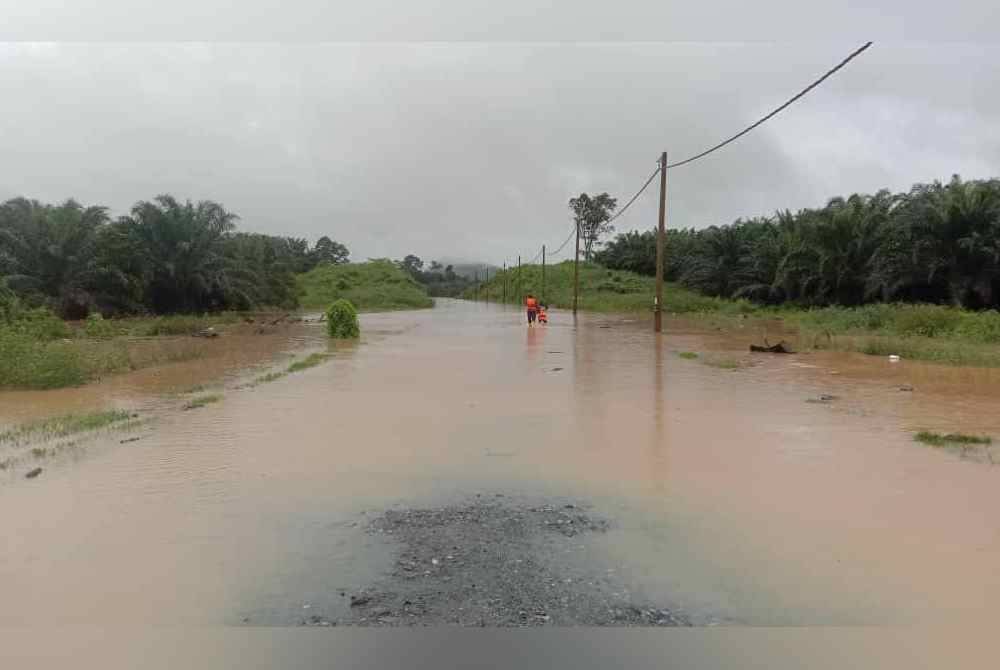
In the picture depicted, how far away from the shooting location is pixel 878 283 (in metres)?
27.1

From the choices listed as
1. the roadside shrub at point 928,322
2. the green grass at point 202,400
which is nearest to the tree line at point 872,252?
the roadside shrub at point 928,322

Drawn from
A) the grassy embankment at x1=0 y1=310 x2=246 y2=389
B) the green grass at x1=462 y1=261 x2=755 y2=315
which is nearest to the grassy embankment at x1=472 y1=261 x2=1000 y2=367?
the green grass at x1=462 y1=261 x2=755 y2=315

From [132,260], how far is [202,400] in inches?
894

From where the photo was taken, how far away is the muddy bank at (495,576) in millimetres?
3184

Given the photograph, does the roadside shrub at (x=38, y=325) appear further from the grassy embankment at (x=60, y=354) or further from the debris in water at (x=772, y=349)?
the debris in water at (x=772, y=349)

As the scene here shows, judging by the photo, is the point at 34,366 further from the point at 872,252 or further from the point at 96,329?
the point at 872,252

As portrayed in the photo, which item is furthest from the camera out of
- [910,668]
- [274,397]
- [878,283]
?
[878,283]

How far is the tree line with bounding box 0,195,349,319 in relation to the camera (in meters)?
25.8

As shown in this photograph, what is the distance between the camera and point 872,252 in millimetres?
29656

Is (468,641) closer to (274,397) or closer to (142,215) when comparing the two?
(274,397)

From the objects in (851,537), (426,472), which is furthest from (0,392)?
(851,537)

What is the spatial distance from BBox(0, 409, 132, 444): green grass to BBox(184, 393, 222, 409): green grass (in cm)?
77

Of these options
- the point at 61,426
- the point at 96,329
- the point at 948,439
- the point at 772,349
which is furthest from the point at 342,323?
the point at 948,439

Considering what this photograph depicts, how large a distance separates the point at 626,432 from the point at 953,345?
12025 millimetres
